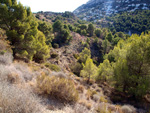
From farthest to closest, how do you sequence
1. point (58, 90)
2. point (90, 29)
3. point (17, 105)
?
point (90, 29), point (58, 90), point (17, 105)

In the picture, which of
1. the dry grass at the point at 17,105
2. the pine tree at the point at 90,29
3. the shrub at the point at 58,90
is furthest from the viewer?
the pine tree at the point at 90,29

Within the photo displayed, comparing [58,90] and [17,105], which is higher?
[17,105]

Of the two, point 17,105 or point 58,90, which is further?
point 58,90

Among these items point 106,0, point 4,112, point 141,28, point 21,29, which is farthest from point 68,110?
point 106,0

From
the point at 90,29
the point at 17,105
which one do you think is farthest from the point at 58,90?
the point at 90,29

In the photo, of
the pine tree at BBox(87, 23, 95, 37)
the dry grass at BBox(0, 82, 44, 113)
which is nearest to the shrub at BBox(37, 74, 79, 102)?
the dry grass at BBox(0, 82, 44, 113)

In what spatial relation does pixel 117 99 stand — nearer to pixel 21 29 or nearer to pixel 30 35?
pixel 30 35

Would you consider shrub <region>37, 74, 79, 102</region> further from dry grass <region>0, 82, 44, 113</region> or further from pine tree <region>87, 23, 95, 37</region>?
pine tree <region>87, 23, 95, 37</region>

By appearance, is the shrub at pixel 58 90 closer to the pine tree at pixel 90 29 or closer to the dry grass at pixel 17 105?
the dry grass at pixel 17 105

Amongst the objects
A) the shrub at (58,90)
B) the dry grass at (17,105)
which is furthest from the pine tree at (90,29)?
the dry grass at (17,105)

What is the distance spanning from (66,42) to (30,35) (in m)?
24.9

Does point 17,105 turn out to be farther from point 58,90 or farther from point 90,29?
point 90,29

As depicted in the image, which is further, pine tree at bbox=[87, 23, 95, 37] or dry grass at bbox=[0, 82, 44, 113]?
pine tree at bbox=[87, 23, 95, 37]

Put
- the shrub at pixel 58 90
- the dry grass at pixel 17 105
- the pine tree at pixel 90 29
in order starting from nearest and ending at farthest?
1. the dry grass at pixel 17 105
2. the shrub at pixel 58 90
3. the pine tree at pixel 90 29
